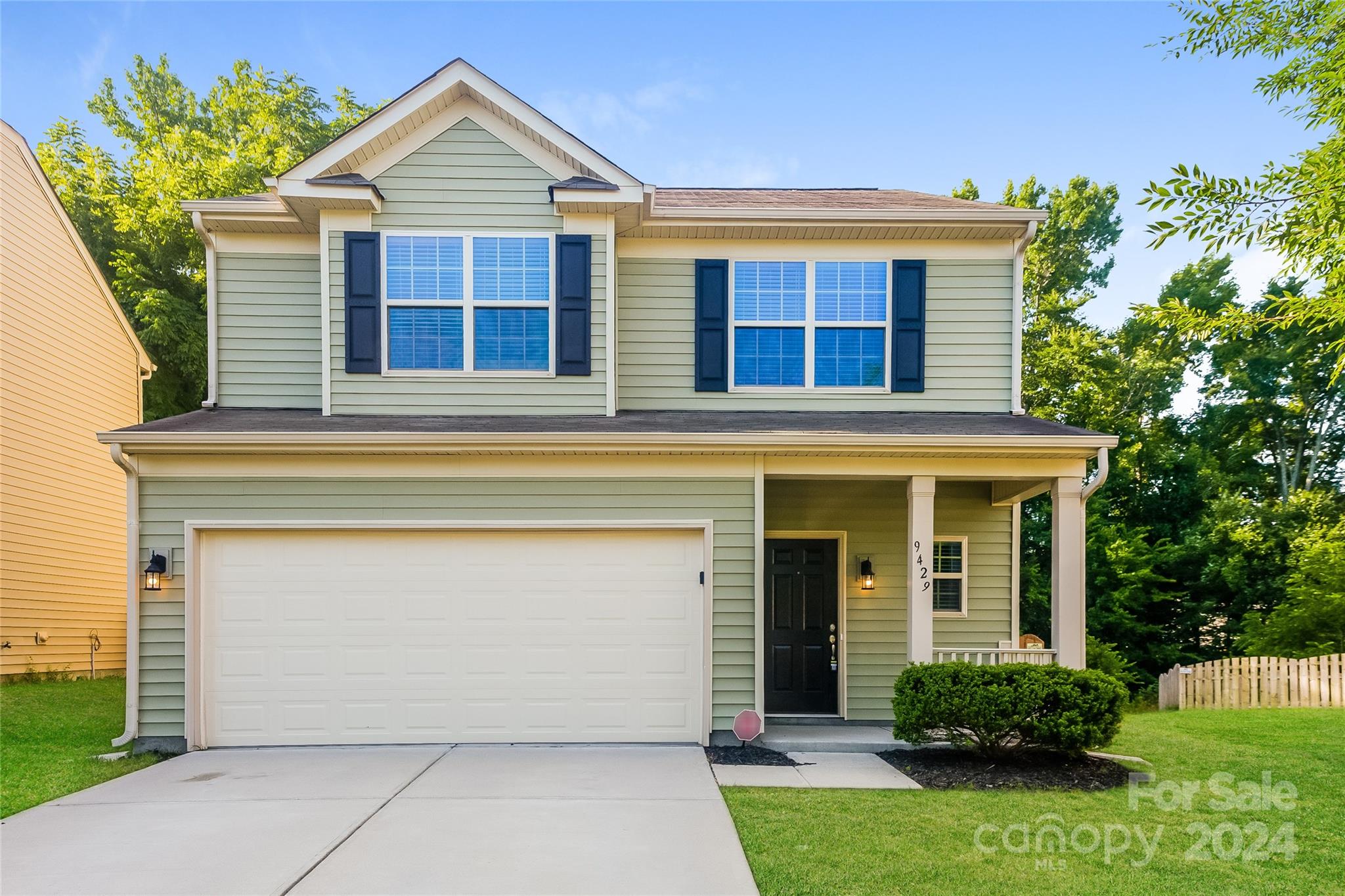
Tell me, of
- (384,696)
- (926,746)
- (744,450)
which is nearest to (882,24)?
(744,450)

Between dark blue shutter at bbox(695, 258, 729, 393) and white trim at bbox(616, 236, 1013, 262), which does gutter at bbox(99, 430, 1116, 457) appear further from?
white trim at bbox(616, 236, 1013, 262)

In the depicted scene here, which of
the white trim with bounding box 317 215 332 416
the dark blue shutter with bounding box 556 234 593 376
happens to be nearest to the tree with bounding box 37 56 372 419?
the white trim with bounding box 317 215 332 416

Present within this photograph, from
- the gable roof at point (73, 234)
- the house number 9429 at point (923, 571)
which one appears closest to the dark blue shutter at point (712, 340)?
the house number 9429 at point (923, 571)

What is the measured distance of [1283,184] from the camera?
514 cm

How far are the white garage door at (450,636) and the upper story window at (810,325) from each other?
2.22m

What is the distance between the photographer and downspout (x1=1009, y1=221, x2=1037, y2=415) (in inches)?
348

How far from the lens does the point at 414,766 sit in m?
6.69

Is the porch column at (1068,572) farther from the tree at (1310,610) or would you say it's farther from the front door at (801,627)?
the tree at (1310,610)

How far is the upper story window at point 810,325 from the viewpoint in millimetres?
8836

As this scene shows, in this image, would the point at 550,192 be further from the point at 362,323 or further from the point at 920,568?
the point at 920,568

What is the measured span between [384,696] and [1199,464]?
1790cm

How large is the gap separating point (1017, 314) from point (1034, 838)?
5.72m

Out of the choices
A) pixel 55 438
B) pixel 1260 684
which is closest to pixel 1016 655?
pixel 1260 684

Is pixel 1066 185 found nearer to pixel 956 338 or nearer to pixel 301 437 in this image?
pixel 956 338
